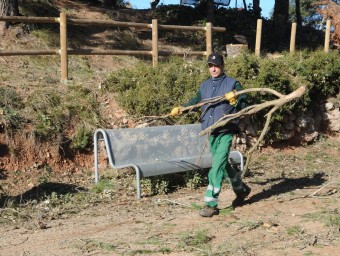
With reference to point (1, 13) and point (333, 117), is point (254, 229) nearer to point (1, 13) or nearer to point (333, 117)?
point (333, 117)

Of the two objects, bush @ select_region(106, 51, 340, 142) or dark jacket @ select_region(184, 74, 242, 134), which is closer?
dark jacket @ select_region(184, 74, 242, 134)

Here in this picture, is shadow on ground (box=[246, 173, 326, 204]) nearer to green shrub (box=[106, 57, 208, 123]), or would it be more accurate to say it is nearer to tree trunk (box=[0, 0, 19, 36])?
green shrub (box=[106, 57, 208, 123])

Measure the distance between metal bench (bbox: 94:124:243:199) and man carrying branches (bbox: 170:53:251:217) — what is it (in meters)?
0.82

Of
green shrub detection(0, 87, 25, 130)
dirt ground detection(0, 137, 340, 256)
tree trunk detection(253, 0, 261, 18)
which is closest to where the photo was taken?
dirt ground detection(0, 137, 340, 256)

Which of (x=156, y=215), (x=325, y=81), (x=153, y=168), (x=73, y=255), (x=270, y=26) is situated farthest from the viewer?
(x=270, y=26)

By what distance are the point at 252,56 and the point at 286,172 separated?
9.04 ft

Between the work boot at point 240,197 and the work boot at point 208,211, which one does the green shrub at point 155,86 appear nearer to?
the work boot at point 240,197

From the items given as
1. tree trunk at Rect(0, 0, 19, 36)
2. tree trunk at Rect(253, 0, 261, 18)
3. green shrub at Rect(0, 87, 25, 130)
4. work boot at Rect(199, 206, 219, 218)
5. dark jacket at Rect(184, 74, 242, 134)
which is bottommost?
work boot at Rect(199, 206, 219, 218)

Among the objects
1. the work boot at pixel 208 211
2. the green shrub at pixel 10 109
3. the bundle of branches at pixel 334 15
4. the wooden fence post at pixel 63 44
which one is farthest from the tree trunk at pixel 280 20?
the work boot at pixel 208 211

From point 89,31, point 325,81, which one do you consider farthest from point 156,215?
point 89,31

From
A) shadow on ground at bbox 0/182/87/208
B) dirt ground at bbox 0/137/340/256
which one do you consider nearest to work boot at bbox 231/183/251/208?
dirt ground at bbox 0/137/340/256

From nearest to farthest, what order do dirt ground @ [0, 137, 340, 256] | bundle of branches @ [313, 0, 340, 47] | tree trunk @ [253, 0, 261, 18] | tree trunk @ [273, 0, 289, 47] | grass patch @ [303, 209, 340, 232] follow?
dirt ground @ [0, 137, 340, 256] → grass patch @ [303, 209, 340, 232] → bundle of branches @ [313, 0, 340, 47] → tree trunk @ [273, 0, 289, 47] → tree trunk @ [253, 0, 261, 18]

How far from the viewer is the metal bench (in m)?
7.53

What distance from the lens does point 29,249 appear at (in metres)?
5.30
